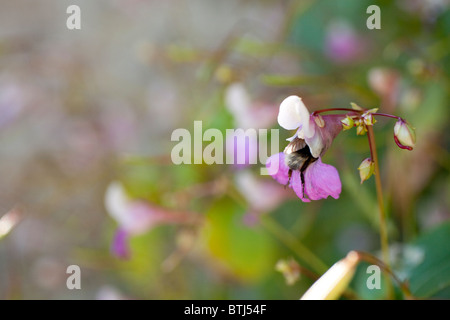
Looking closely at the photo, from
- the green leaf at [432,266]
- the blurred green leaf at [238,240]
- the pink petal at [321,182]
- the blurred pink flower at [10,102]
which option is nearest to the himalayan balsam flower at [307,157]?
the pink petal at [321,182]

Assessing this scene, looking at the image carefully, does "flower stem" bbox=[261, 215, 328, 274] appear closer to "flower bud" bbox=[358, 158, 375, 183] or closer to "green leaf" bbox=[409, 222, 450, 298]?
"green leaf" bbox=[409, 222, 450, 298]

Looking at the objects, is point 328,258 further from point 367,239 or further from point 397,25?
point 397,25

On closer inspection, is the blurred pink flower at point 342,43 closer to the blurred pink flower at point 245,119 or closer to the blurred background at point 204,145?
the blurred background at point 204,145

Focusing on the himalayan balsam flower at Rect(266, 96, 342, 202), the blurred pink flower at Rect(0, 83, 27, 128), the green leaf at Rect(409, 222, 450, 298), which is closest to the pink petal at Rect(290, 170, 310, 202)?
the himalayan balsam flower at Rect(266, 96, 342, 202)

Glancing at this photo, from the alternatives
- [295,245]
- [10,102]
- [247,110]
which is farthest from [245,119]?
[10,102]

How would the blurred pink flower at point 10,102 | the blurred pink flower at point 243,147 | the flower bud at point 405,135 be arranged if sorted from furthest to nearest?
the blurred pink flower at point 10,102, the blurred pink flower at point 243,147, the flower bud at point 405,135

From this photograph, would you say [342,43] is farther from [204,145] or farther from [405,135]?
[405,135]
